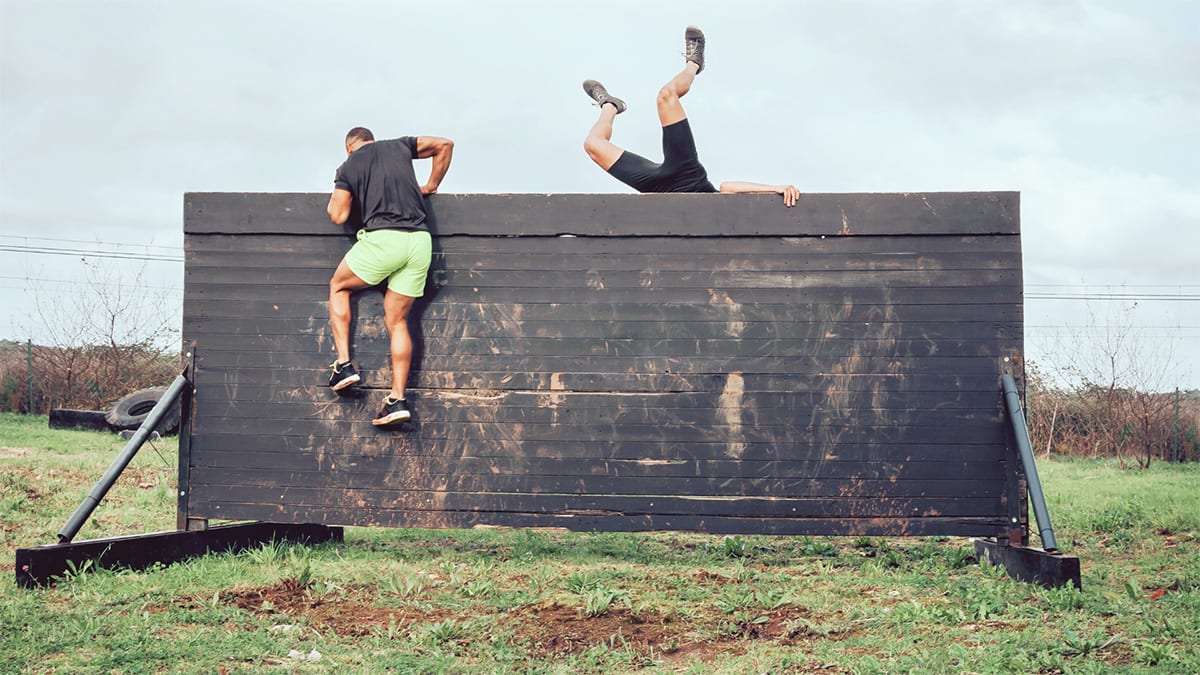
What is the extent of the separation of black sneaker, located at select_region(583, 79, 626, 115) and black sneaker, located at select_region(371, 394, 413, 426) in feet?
8.56

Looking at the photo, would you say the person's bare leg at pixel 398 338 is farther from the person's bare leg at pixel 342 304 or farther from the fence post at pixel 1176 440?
the fence post at pixel 1176 440

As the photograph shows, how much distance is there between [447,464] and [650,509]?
1.33 meters

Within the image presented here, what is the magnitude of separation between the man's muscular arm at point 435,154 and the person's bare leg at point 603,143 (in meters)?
1.00

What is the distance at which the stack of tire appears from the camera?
14.9 m

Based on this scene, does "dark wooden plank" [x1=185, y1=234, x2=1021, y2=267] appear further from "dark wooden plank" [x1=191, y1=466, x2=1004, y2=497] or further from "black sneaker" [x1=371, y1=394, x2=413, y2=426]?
"dark wooden plank" [x1=191, y1=466, x2=1004, y2=497]

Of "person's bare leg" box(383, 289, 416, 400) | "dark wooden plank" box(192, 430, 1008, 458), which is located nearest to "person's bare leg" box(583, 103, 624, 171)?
"person's bare leg" box(383, 289, 416, 400)

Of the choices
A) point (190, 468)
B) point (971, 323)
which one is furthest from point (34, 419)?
point (971, 323)

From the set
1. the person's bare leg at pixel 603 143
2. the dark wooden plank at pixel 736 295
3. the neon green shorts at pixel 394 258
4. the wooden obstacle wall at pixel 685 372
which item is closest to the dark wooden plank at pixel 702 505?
the wooden obstacle wall at pixel 685 372

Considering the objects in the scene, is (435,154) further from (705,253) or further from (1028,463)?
(1028,463)

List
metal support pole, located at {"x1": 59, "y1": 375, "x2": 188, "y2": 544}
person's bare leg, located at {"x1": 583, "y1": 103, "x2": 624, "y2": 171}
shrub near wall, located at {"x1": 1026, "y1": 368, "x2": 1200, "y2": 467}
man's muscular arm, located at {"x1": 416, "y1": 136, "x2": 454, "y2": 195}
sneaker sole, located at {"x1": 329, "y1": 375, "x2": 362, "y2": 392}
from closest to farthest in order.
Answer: metal support pole, located at {"x1": 59, "y1": 375, "x2": 188, "y2": 544}
sneaker sole, located at {"x1": 329, "y1": 375, "x2": 362, "y2": 392}
man's muscular arm, located at {"x1": 416, "y1": 136, "x2": 454, "y2": 195}
person's bare leg, located at {"x1": 583, "y1": 103, "x2": 624, "y2": 171}
shrub near wall, located at {"x1": 1026, "y1": 368, "x2": 1200, "y2": 467}

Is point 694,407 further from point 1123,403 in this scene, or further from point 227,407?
point 1123,403

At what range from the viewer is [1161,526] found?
7.58 metres

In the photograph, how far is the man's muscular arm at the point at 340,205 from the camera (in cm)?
630

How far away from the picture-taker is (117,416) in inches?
588
